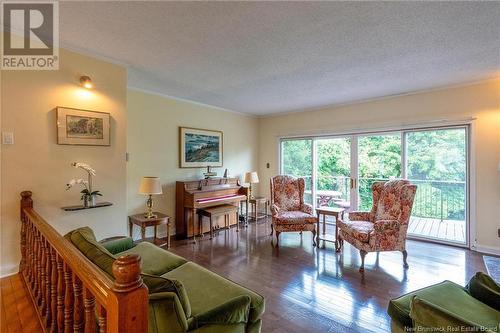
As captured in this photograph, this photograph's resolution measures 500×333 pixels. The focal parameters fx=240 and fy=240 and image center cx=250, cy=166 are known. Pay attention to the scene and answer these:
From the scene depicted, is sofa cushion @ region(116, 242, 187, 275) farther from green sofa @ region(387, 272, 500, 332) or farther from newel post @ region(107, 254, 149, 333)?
green sofa @ region(387, 272, 500, 332)

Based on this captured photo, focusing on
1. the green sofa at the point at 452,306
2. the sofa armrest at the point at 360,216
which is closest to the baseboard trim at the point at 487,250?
the sofa armrest at the point at 360,216

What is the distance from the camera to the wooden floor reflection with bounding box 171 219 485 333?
2.14 meters

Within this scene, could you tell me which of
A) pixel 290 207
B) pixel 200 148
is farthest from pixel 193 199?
pixel 290 207

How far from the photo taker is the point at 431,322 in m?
1.06

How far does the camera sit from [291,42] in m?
2.53

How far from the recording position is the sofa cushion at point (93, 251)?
1.23 metres

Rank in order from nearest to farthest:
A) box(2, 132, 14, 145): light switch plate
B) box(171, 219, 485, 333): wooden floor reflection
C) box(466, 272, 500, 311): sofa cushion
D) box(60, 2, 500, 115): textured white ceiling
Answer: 1. box(466, 272, 500, 311): sofa cushion
2. box(60, 2, 500, 115): textured white ceiling
3. box(171, 219, 485, 333): wooden floor reflection
4. box(2, 132, 14, 145): light switch plate

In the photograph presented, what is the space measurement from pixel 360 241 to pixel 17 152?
4022 mm

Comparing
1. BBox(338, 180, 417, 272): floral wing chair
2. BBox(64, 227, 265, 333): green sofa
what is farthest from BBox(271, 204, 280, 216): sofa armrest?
BBox(64, 227, 265, 333): green sofa

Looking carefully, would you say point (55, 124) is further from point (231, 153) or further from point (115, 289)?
point (231, 153)

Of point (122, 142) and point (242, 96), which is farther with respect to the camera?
point (242, 96)

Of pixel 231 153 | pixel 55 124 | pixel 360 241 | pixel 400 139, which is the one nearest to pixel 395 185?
pixel 360 241

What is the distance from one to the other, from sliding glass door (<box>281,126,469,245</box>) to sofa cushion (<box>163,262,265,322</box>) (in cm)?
408

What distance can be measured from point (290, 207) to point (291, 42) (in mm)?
2952
